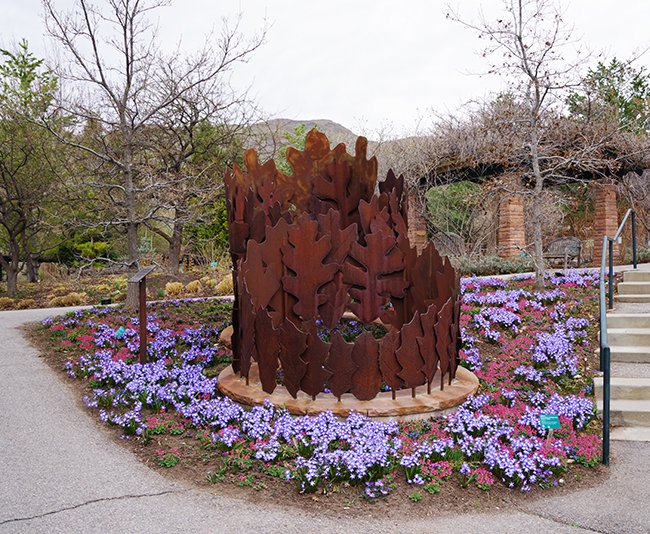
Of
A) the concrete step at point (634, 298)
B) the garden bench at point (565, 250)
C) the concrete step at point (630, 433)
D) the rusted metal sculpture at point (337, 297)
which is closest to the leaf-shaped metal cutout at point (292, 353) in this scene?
the rusted metal sculpture at point (337, 297)

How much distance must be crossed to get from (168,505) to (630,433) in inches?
129

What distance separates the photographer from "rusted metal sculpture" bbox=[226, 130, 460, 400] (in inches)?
157

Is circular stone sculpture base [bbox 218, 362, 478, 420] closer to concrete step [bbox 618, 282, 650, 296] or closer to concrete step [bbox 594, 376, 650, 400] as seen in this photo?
concrete step [bbox 594, 376, 650, 400]

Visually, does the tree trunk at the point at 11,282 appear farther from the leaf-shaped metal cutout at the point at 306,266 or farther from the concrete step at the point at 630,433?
the concrete step at the point at 630,433

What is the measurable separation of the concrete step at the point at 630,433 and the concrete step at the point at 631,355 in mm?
1192

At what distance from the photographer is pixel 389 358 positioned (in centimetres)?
402

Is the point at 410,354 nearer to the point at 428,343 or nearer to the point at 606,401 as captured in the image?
the point at 428,343

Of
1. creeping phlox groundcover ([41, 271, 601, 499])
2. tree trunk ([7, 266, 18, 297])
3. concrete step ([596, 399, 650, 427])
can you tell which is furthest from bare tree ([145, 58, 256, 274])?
concrete step ([596, 399, 650, 427])

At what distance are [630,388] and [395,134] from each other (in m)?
16.1

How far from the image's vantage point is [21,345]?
691 centimetres

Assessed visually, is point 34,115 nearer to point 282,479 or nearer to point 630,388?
point 282,479

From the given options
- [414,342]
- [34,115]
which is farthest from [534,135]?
[34,115]

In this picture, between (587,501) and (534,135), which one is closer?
(587,501)

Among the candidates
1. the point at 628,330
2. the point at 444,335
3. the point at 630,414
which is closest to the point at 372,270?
the point at 444,335
